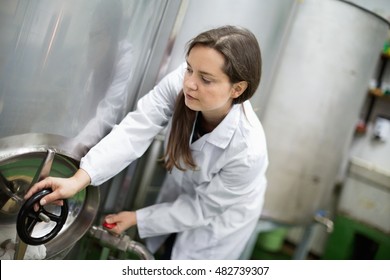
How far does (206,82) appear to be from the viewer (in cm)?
87

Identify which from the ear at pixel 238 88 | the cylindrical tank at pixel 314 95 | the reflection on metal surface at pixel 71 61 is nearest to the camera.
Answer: the reflection on metal surface at pixel 71 61

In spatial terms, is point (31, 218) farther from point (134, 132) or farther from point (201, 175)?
point (201, 175)

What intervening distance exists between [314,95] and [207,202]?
2.21 feet

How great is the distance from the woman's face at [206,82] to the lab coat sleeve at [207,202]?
8.4 inches

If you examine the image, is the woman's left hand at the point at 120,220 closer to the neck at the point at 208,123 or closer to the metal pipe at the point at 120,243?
the metal pipe at the point at 120,243

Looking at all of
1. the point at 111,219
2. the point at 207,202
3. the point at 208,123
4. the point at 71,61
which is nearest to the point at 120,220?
the point at 111,219

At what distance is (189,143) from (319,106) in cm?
70

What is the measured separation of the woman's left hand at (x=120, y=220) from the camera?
1068mm

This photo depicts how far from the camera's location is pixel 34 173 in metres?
0.92

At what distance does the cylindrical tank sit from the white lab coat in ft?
1.18

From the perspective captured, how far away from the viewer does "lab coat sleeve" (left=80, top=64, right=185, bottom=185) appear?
3.09 feet

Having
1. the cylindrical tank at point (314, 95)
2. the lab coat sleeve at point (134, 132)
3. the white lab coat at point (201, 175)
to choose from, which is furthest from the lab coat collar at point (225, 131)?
the cylindrical tank at point (314, 95)

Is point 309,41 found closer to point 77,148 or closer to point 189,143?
point 189,143

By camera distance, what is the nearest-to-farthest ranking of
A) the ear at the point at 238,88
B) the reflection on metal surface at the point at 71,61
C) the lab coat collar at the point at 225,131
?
the reflection on metal surface at the point at 71,61
the ear at the point at 238,88
the lab coat collar at the point at 225,131
